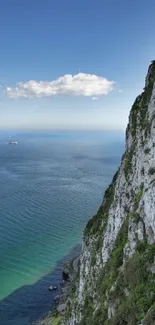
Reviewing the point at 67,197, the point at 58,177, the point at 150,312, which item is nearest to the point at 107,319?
the point at 150,312

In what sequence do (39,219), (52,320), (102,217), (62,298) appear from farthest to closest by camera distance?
1. (39,219)
2. (62,298)
3. (52,320)
4. (102,217)

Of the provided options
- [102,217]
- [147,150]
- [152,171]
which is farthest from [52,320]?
[152,171]

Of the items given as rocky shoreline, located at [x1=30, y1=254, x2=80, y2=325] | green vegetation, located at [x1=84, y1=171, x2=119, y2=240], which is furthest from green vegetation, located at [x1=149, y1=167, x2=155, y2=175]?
rocky shoreline, located at [x1=30, y1=254, x2=80, y2=325]

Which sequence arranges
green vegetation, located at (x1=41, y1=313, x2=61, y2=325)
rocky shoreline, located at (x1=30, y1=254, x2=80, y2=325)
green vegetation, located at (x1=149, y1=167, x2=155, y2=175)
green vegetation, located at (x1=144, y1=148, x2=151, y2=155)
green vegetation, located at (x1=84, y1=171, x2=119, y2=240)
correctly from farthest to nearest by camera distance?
rocky shoreline, located at (x1=30, y1=254, x2=80, y2=325), green vegetation, located at (x1=41, y1=313, x2=61, y2=325), green vegetation, located at (x1=84, y1=171, x2=119, y2=240), green vegetation, located at (x1=144, y1=148, x2=151, y2=155), green vegetation, located at (x1=149, y1=167, x2=155, y2=175)

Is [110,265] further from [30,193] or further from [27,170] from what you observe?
[27,170]

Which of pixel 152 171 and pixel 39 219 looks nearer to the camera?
pixel 152 171

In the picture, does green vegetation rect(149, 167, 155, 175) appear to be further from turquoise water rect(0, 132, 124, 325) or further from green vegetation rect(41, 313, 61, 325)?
turquoise water rect(0, 132, 124, 325)

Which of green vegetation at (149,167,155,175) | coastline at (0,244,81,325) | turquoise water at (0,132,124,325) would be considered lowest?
coastline at (0,244,81,325)

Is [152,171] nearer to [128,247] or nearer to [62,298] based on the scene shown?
[128,247]
